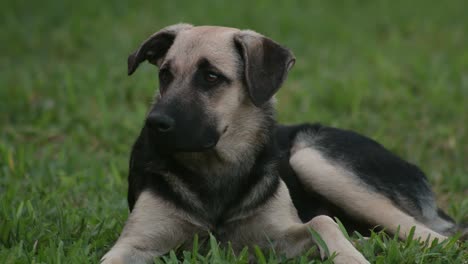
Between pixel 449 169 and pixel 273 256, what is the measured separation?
373 cm

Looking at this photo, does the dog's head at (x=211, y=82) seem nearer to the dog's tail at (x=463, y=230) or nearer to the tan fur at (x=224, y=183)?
the tan fur at (x=224, y=183)

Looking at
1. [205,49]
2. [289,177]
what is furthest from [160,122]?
[289,177]

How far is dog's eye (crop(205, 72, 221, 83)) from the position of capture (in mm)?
4895

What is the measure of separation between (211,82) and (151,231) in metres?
0.98

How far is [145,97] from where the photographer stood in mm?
9531

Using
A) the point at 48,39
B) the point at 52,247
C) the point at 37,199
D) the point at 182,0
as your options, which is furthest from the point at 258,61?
the point at 182,0

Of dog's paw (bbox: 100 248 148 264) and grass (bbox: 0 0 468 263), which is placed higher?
dog's paw (bbox: 100 248 148 264)

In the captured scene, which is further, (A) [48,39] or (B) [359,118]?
(A) [48,39]

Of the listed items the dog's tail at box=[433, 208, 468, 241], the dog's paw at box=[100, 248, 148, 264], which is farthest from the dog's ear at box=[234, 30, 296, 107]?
the dog's tail at box=[433, 208, 468, 241]

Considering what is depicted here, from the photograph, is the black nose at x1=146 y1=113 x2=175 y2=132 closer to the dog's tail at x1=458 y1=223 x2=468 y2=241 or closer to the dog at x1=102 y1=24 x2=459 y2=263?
the dog at x1=102 y1=24 x2=459 y2=263

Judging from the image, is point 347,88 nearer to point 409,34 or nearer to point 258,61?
point 409,34

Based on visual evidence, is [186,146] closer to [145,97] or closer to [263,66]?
[263,66]

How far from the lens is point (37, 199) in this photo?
233 inches

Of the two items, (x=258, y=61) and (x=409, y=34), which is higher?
(x=258, y=61)
